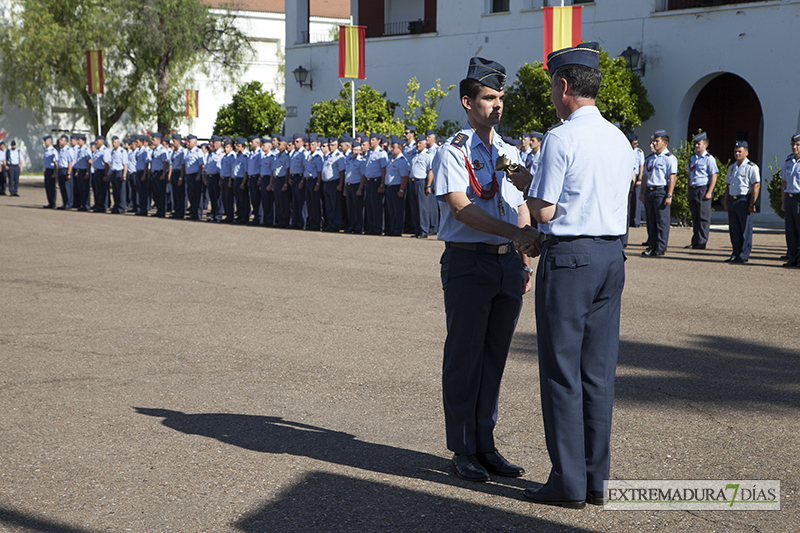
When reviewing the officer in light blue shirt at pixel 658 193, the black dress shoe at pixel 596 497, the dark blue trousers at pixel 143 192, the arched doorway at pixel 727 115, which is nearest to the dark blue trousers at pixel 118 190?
the dark blue trousers at pixel 143 192

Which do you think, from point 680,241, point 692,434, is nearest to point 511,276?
point 692,434

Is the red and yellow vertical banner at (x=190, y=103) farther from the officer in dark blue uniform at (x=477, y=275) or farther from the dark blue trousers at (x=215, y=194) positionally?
the officer in dark blue uniform at (x=477, y=275)

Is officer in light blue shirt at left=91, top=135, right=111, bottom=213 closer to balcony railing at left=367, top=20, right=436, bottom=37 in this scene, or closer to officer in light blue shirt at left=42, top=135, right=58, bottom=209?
officer in light blue shirt at left=42, top=135, right=58, bottom=209

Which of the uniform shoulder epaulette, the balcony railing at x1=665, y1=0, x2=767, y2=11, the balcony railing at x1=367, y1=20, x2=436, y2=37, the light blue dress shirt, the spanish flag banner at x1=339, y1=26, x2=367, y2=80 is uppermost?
the balcony railing at x1=367, y1=20, x2=436, y2=37

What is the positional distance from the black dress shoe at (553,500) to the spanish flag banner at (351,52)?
2015 cm

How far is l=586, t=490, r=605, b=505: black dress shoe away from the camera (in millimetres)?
4008

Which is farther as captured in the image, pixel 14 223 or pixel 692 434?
pixel 14 223

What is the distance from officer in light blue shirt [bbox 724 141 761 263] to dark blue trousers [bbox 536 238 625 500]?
10.3 metres

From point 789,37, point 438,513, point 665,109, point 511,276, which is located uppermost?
point 789,37

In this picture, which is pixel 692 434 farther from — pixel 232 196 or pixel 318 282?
pixel 232 196

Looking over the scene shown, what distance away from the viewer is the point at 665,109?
23469mm

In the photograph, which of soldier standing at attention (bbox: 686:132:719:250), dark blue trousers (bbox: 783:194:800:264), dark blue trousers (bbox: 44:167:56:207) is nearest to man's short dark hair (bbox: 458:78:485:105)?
dark blue trousers (bbox: 783:194:800:264)

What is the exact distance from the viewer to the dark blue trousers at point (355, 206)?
1889 centimetres

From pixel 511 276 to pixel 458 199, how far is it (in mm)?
498
